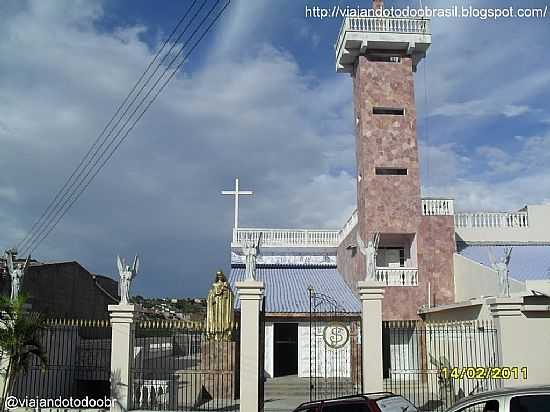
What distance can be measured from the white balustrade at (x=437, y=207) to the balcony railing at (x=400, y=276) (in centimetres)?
258

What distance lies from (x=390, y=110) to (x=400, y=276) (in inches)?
290

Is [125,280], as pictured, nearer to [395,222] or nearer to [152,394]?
[152,394]

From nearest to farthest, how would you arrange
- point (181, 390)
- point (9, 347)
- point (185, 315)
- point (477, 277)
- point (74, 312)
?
point (9, 347)
point (181, 390)
point (477, 277)
point (74, 312)
point (185, 315)

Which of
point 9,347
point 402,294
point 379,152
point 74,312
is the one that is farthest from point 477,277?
point 74,312

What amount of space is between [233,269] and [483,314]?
14.9 metres

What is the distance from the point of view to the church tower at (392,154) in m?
23.8

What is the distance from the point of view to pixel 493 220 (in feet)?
84.2

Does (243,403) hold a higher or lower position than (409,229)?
lower

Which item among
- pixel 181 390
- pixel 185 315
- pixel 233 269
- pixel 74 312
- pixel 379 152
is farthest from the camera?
pixel 185 315

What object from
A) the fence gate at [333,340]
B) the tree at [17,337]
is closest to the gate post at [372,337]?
the fence gate at [333,340]

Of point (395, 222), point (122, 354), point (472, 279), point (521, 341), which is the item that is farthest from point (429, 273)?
point (122, 354)

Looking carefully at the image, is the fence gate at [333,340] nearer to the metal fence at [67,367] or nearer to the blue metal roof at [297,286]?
the blue metal roof at [297,286]

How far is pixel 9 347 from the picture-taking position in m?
13.2

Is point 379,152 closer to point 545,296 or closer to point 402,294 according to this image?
point 402,294
